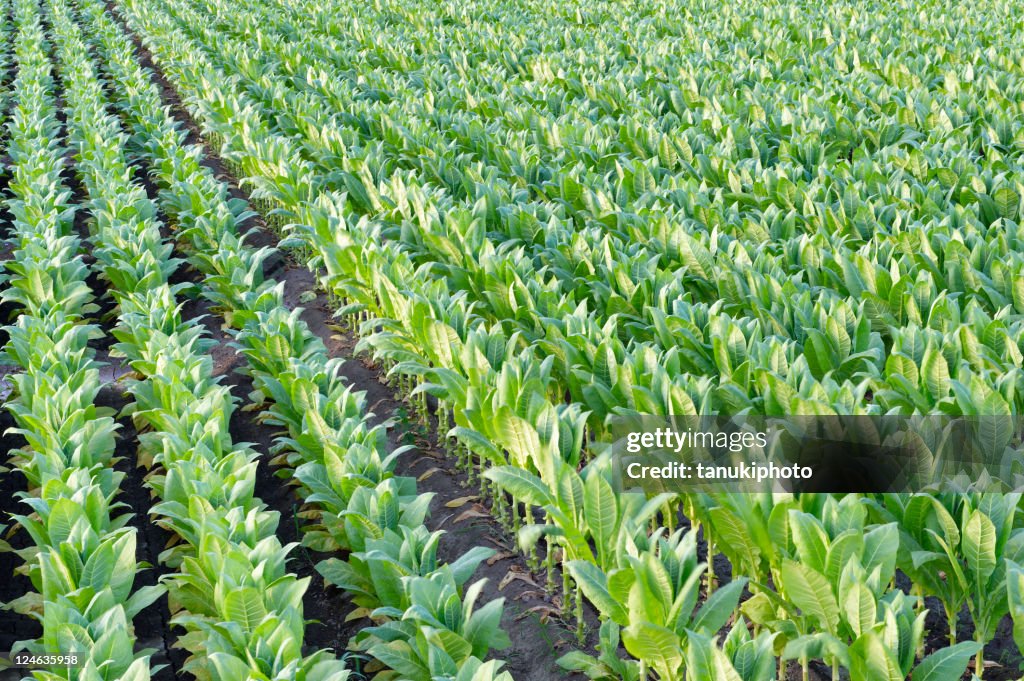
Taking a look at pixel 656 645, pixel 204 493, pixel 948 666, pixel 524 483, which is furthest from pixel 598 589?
pixel 204 493

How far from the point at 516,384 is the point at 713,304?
1.40 metres

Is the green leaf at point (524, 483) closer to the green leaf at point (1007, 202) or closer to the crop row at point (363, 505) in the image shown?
the crop row at point (363, 505)

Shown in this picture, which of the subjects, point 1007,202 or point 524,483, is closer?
point 524,483

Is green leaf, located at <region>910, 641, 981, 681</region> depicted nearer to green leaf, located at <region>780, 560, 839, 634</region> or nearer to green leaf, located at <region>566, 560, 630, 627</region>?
green leaf, located at <region>780, 560, 839, 634</region>

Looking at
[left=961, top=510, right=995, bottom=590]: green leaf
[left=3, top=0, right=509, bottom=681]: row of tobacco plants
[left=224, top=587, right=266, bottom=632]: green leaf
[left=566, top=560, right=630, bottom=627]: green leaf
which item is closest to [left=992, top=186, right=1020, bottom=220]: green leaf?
[left=961, top=510, right=995, bottom=590]: green leaf

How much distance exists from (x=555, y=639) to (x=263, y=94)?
9.30m

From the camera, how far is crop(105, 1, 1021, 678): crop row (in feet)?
10.4

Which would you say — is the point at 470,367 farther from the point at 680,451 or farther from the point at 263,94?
the point at 263,94

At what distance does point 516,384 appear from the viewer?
13.1 feet

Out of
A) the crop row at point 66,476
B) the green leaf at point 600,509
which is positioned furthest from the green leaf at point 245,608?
the green leaf at point 600,509

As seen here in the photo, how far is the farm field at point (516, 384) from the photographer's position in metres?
3.02

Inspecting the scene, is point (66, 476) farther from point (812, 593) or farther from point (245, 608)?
point (812, 593)

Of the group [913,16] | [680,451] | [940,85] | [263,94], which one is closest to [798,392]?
[680,451]

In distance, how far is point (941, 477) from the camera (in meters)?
3.52
